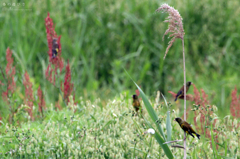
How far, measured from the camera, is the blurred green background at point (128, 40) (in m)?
5.55

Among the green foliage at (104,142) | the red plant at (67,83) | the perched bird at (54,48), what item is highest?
the perched bird at (54,48)

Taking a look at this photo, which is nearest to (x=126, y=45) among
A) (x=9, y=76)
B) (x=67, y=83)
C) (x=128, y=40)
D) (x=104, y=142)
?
(x=128, y=40)

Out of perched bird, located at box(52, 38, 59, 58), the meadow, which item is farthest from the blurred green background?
perched bird, located at box(52, 38, 59, 58)

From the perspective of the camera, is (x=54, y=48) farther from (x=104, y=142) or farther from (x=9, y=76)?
(x=104, y=142)

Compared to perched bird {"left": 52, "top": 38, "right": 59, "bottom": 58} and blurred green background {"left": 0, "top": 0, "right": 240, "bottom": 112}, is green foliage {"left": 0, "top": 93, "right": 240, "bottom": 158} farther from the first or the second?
blurred green background {"left": 0, "top": 0, "right": 240, "bottom": 112}

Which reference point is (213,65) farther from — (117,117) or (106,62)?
(117,117)

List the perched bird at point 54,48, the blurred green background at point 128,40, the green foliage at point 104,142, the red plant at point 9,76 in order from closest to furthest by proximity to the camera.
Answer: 1. the green foliage at point 104,142
2. the perched bird at point 54,48
3. the red plant at point 9,76
4. the blurred green background at point 128,40

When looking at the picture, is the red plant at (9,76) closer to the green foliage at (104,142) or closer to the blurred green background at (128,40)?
the green foliage at (104,142)

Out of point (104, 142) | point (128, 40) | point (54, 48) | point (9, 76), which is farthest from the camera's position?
point (128, 40)

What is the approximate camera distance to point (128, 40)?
5.92 meters

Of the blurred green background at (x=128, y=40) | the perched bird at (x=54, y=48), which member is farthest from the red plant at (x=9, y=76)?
the blurred green background at (x=128, y=40)

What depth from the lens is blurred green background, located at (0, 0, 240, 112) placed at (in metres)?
5.55

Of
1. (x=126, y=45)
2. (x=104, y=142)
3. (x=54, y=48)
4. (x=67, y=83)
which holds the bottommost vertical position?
(x=104, y=142)

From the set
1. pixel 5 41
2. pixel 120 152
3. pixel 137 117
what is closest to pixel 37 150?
pixel 120 152
